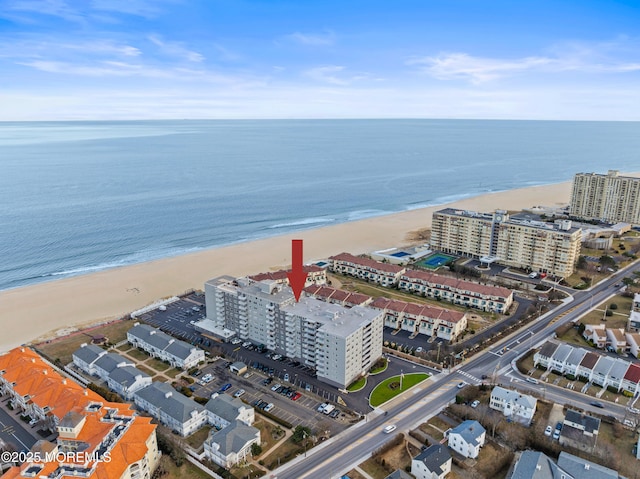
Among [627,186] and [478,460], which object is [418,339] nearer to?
[478,460]

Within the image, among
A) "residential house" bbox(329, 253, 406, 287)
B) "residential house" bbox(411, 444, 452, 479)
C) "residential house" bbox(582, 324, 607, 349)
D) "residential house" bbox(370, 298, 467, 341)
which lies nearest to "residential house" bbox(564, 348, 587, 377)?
"residential house" bbox(582, 324, 607, 349)

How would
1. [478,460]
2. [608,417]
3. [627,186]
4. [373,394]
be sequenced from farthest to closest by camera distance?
[627,186] → [373,394] → [608,417] → [478,460]

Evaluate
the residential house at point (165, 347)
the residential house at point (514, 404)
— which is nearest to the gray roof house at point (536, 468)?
the residential house at point (514, 404)

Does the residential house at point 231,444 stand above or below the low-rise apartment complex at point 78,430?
below

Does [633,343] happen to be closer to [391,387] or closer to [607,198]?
[391,387]

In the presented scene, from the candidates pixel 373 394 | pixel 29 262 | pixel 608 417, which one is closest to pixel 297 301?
pixel 373 394

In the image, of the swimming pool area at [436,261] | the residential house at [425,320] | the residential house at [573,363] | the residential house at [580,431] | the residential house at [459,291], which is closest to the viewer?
the residential house at [580,431]

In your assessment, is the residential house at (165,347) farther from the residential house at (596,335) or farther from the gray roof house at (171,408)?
the residential house at (596,335)
